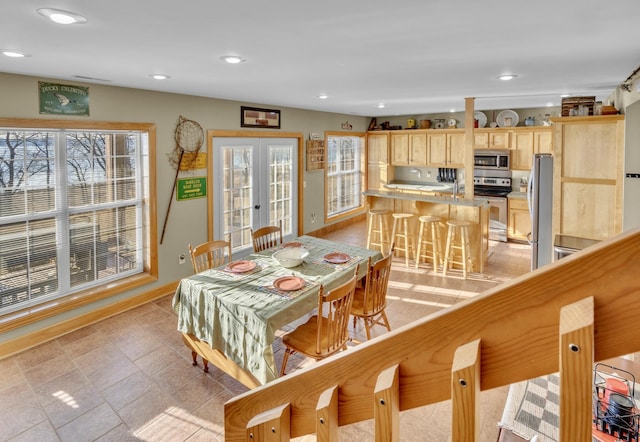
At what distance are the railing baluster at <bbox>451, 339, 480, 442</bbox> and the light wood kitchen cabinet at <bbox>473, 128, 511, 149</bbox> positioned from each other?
7.32 metres

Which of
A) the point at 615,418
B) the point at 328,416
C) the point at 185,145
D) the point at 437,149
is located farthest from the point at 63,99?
the point at 437,149

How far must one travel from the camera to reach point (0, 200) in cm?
331

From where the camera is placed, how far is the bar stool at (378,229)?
6133 millimetres

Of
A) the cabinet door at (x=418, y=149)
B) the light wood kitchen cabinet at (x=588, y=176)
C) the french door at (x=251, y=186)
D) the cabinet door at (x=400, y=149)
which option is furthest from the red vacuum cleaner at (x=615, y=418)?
the cabinet door at (x=400, y=149)

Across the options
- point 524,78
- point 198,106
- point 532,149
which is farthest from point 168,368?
point 532,149

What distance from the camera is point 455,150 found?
7543mm

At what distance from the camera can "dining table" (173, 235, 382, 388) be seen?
250 centimetres

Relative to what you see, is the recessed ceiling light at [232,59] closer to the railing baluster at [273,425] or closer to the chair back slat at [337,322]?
the chair back slat at [337,322]

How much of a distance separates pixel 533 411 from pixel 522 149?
6.10 metres

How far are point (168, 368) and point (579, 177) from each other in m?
4.16

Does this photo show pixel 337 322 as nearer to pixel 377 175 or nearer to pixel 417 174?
pixel 377 175

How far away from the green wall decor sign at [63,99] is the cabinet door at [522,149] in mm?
6514

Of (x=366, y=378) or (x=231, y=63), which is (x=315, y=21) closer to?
(x=231, y=63)

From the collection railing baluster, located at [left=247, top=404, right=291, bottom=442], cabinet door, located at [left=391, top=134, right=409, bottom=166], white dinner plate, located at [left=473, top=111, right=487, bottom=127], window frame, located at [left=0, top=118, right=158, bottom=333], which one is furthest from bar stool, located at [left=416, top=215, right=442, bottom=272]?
railing baluster, located at [left=247, top=404, right=291, bottom=442]
